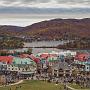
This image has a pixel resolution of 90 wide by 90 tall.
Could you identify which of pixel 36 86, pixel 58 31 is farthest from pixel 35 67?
pixel 58 31

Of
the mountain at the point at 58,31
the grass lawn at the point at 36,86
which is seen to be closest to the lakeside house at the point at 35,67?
the grass lawn at the point at 36,86

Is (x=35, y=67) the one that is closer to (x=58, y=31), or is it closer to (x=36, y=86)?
(x=36, y=86)

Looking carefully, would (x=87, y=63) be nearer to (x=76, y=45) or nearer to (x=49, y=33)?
(x=76, y=45)

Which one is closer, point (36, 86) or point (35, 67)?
point (36, 86)

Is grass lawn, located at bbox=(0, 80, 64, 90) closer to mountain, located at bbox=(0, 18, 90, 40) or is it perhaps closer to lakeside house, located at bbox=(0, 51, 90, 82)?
lakeside house, located at bbox=(0, 51, 90, 82)

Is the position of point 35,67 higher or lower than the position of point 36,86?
higher

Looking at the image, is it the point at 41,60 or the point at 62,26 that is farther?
the point at 62,26

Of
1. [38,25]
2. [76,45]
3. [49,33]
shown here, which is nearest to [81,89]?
[76,45]

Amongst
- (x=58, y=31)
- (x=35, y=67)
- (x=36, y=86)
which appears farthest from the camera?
(x=58, y=31)

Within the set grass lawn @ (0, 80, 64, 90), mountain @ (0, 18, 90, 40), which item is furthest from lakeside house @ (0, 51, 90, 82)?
mountain @ (0, 18, 90, 40)

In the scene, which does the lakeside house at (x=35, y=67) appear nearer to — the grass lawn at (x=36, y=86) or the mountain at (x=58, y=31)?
the grass lawn at (x=36, y=86)

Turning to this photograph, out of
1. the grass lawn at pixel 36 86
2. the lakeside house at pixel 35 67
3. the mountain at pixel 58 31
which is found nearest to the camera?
the grass lawn at pixel 36 86
